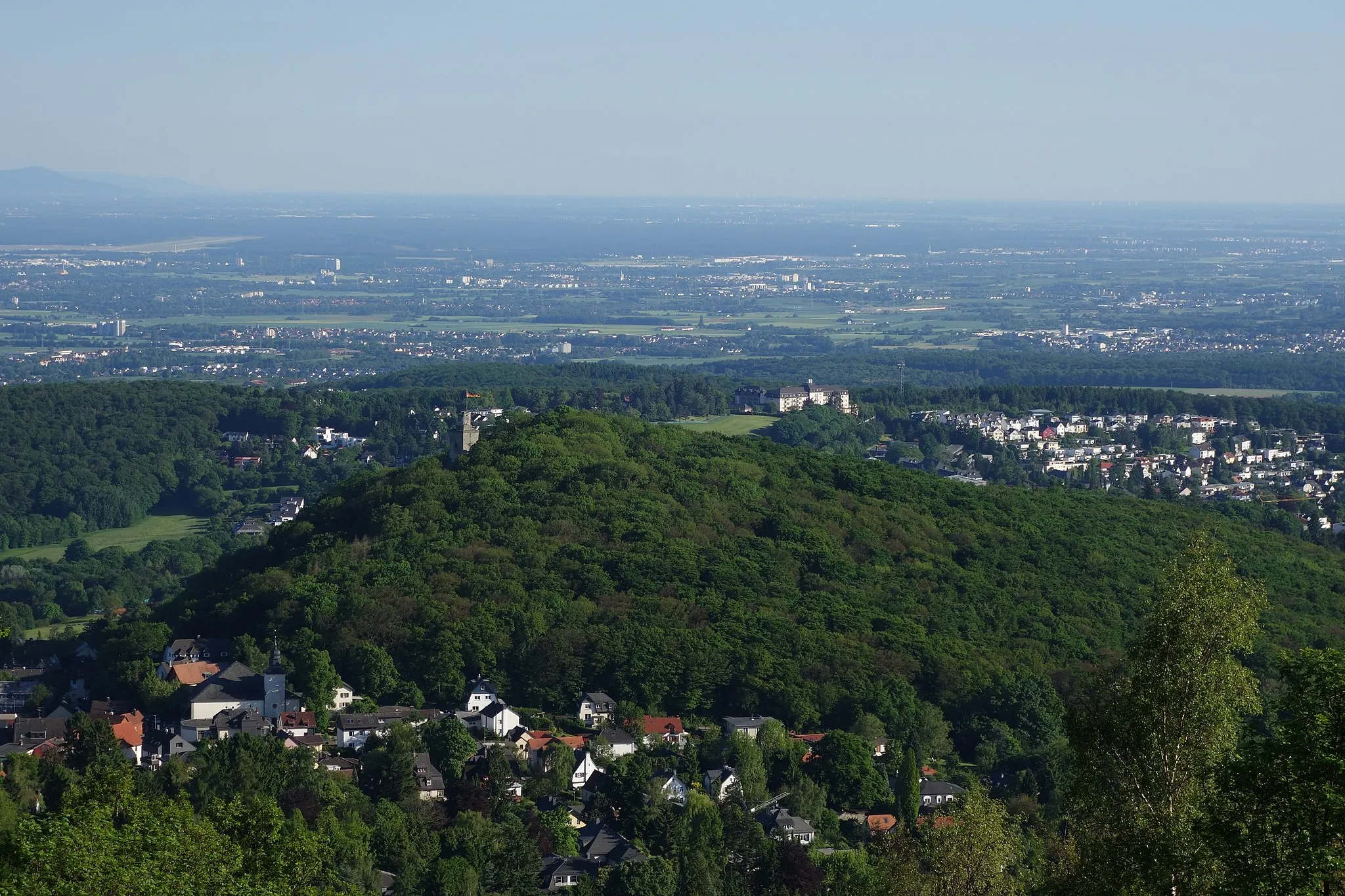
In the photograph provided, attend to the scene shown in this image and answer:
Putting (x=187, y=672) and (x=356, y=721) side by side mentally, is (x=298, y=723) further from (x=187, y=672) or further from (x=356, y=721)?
(x=187, y=672)

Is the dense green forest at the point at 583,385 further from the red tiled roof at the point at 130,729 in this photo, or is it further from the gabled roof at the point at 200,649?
the red tiled roof at the point at 130,729

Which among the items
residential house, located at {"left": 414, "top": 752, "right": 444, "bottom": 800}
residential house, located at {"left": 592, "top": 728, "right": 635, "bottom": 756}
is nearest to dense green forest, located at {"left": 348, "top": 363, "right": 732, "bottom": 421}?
residential house, located at {"left": 592, "top": 728, "right": 635, "bottom": 756}

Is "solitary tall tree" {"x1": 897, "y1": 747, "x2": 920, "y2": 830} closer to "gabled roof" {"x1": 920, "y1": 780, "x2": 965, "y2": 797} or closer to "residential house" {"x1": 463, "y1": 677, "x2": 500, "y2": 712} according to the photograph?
"gabled roof" {"x1": 920, "y1": 780, "x2": 965, "y2": 797}

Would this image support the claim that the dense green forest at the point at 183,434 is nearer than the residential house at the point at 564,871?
No

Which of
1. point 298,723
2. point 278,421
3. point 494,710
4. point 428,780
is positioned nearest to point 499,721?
point 494,710

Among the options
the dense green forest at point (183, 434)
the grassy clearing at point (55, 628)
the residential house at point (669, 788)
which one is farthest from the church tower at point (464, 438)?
the dense green forest at point (183, 434)
